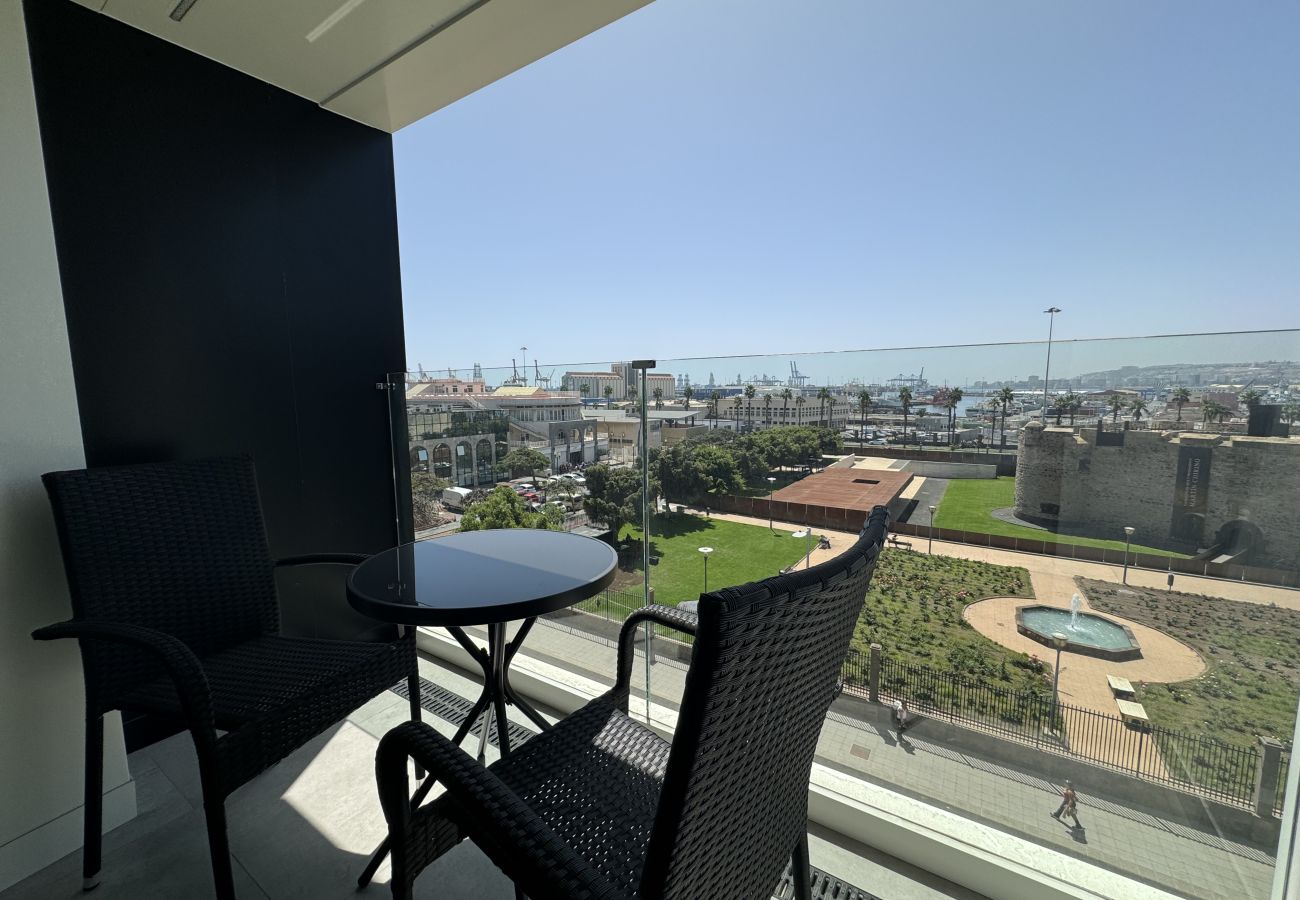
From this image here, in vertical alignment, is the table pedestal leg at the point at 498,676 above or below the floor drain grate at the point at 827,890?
above

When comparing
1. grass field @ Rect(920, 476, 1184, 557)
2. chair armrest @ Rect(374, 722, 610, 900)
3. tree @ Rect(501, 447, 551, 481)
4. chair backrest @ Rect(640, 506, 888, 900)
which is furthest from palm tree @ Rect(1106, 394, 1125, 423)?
tree @ Rect(501, 447, 551, 481)

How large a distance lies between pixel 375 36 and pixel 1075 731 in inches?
128

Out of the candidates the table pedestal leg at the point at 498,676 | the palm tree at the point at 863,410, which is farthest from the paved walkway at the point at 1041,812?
the palm tree at the point at 863,410

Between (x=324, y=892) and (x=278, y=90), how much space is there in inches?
123

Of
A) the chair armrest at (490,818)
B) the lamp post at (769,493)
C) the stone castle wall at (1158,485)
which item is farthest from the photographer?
the lamp post at (769,493)

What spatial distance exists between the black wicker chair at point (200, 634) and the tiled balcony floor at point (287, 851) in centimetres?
15

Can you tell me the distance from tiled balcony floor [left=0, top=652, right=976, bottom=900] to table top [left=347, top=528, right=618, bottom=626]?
0.87 m

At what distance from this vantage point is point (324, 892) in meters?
1.53

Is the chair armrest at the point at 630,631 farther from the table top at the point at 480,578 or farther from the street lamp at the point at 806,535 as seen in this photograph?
the street lamp at the point at 806,535

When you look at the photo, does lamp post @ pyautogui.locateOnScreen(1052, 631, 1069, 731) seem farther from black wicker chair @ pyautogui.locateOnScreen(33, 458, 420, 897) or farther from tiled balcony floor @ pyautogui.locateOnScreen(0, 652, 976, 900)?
black wicker chair @ pyautogui.locateOnScreen(33, 458, 420, 897)

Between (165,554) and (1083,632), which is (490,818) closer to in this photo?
(1083,632)

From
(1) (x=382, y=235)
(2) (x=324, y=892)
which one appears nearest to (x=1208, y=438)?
(2) (x=324, y=892)

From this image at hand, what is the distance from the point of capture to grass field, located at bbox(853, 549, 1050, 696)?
1.55 m

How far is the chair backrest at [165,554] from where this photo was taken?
61.6 inches
